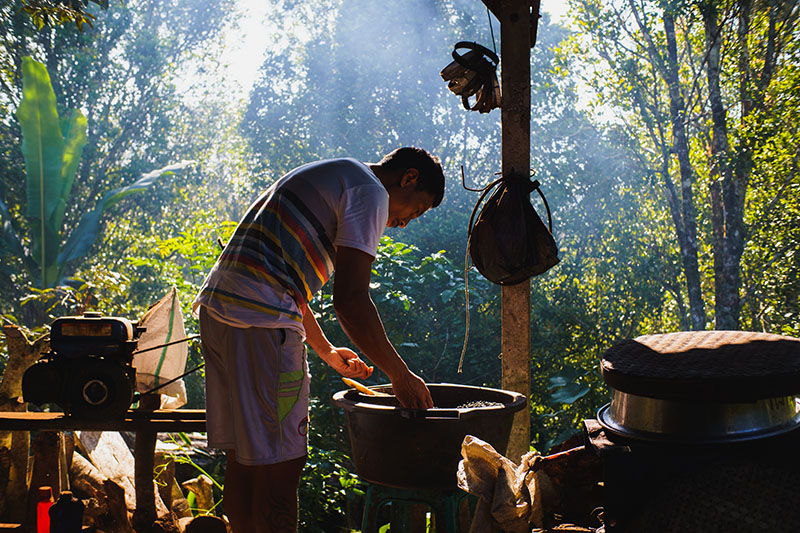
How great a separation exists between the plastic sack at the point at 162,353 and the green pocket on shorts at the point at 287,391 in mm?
1834

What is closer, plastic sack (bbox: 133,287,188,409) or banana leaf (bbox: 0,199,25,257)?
plastic sack (bbox: 133,287,188,409)

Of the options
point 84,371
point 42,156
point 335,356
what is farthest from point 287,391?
point 42,156

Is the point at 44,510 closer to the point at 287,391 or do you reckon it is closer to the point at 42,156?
the point at 287,391

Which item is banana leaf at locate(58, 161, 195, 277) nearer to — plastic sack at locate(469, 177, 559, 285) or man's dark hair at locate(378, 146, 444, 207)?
plastic sack at locate(469, 177, 559, 285)

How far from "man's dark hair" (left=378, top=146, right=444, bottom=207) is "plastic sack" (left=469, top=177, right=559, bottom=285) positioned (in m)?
0.49

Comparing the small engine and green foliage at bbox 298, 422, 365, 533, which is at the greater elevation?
the small engine

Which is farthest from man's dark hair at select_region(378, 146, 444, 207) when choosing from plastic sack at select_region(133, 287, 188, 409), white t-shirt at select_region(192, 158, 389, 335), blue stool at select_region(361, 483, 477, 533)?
plastic sack at select_region(133, 287, 188, 409)

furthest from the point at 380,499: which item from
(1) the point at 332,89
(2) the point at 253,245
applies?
(1) the point at 332,89

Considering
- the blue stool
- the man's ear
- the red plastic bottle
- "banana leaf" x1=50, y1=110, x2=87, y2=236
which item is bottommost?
the red plastic bottle

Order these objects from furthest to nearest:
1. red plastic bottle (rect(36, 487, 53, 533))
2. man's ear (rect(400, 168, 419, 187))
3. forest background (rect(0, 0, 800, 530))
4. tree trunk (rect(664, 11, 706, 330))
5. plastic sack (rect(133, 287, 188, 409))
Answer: tree trunk (rect(664, 11, 706, 330)) → forest background (rect(0, 0, 800, 530)) → plastic sack (rect(133, 287, 188, 409)) → red plastic bottle (rect(36, 487, 53, 533)) → man's ear (rect(400, 168, 419, 187))

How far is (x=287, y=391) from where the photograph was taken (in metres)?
1.89

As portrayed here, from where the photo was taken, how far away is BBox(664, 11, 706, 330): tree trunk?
28.3 ft

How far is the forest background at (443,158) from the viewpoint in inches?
230

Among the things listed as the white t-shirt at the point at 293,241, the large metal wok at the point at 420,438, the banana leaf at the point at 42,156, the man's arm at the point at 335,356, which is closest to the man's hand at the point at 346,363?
the man's arm at the point at 335,356
